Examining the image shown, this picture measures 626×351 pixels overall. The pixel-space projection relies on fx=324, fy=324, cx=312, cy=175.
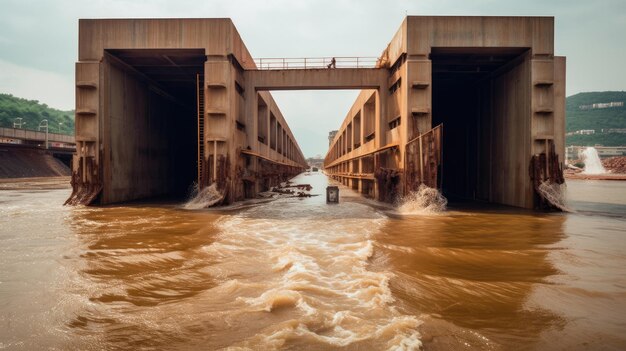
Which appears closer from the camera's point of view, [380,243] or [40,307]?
[40,307]

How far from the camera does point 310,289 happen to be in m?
4.97

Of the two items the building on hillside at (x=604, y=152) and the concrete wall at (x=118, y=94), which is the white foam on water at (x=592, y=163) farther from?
the concrete wall at (x=118, y=94)

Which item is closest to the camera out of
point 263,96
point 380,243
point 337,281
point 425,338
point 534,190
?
point 425,338

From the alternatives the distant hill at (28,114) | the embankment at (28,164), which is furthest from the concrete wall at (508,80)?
the distant hill at (28,114)

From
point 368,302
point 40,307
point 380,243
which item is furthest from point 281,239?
point 40,307

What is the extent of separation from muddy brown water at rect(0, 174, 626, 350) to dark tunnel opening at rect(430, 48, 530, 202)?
901 centimetres

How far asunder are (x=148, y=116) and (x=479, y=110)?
73.4 feet

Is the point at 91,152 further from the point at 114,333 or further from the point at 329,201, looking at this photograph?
the point at 114,333

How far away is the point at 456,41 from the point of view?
15.9 metres

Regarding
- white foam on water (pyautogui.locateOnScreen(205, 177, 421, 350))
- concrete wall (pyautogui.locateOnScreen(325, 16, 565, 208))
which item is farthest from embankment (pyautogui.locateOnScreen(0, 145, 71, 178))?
concrete wall (pyautogui.locateOnScreen(325, 16, 565, 208))

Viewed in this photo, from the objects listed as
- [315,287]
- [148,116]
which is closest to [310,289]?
[315,287]

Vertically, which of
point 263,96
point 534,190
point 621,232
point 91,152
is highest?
point 263,96

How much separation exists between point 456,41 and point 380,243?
40.6 feet

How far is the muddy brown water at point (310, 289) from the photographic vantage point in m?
3.51
